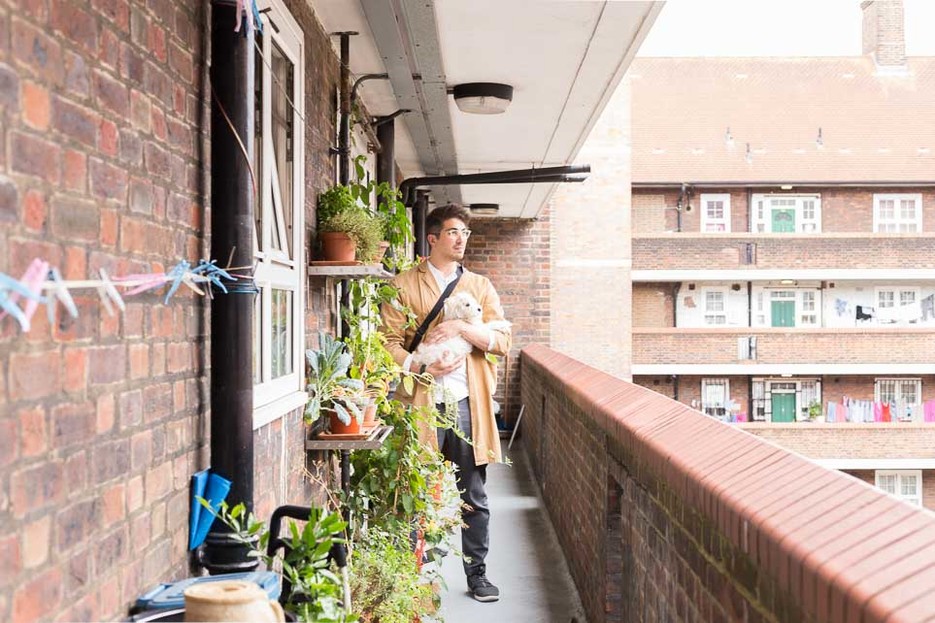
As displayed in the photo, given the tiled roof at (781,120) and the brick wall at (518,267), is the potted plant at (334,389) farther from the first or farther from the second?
the tiled roof at (781,120)

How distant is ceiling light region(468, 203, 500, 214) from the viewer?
1179 centimetres

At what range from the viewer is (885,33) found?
32.8 m

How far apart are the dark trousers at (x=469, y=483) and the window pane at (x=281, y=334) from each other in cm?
121

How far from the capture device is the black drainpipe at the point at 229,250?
8.50 ft

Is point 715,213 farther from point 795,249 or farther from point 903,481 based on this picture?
point 903,481

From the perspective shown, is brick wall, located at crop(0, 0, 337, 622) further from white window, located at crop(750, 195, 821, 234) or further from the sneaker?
white window, located at crop(750, 195, 821, 234)

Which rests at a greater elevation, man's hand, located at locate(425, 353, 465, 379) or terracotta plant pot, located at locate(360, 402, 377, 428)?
man's hand, located at locate(425, 353, 465, 379)

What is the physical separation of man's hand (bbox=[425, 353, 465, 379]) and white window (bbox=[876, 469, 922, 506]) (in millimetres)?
25431

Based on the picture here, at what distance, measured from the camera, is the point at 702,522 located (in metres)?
2.55

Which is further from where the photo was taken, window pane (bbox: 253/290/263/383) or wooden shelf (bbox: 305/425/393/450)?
wooden shelf (bbox: 305/425/393/450)

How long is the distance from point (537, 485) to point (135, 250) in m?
7.31

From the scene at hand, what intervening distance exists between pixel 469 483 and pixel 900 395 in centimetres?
2657

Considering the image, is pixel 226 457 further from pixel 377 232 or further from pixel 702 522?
pixel 377 232

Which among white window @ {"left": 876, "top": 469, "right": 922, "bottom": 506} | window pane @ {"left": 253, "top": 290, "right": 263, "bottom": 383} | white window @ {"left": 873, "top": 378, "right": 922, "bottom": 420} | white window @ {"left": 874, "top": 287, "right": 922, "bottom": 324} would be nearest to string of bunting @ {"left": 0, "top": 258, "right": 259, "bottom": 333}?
window pane @ {"left": 253, "top": 290, "right": 263, "bottom": 383}
